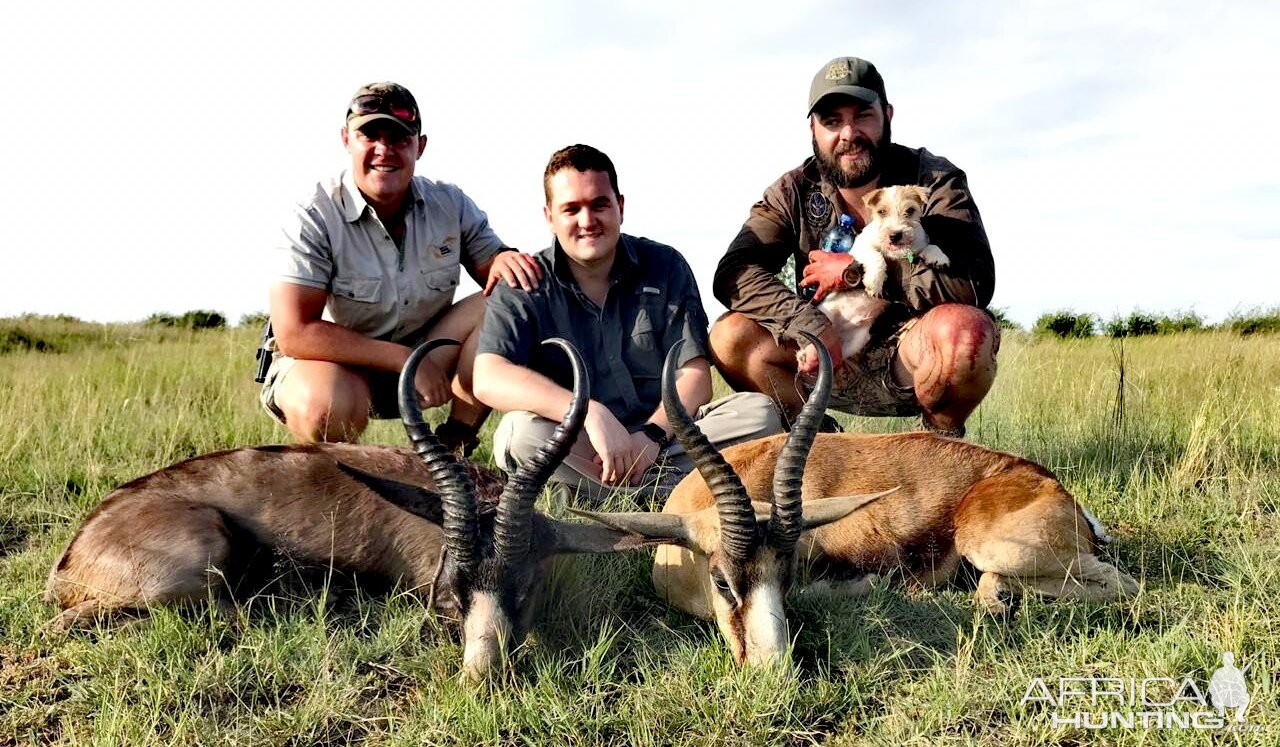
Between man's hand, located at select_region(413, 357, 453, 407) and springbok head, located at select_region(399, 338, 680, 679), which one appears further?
man's hand, located at select_region(413, 357, 453, 407)

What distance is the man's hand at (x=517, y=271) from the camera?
6441mm

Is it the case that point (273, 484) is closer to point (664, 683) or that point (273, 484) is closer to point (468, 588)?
point (468, 588)

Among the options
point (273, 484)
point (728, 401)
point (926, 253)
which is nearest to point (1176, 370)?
point (926, 253)

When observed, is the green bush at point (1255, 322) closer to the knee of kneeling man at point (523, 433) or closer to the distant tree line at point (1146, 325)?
the distant tree line at point (1146, 325)

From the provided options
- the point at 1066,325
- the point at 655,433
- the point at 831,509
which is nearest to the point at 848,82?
the point at 655,433

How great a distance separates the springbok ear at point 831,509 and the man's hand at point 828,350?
2.50 meters

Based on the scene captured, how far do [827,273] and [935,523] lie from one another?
277 centimetres

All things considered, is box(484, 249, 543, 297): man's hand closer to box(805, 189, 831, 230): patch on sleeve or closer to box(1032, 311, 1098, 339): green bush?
box(805, 189, 831, 230): patch on sleeve

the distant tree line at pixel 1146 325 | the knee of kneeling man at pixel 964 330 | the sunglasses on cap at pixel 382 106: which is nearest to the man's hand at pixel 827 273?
the knee of kneeling man at pixel 964 330

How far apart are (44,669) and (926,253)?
20.1ft

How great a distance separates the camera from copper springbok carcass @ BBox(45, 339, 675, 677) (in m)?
4.16

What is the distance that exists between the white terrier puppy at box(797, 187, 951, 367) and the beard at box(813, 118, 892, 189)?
0.67 feet

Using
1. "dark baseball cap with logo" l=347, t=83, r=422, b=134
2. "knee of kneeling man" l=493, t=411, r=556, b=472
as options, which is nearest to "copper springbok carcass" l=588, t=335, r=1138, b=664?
"knee of kneeling man" l=493, t=411, r=556, b=472

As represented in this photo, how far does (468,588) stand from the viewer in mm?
4160
